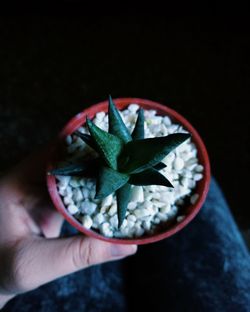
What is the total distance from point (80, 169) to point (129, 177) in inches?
2.5

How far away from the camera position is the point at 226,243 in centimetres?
76

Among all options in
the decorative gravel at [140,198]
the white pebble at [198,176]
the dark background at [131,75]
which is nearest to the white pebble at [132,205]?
the decorative gravel at [140,198]

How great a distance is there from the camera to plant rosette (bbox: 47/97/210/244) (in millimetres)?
528

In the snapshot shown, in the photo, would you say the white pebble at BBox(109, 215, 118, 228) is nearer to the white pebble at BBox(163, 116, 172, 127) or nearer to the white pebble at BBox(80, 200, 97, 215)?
the white pebble at BBox(80, 200, 97, 215)

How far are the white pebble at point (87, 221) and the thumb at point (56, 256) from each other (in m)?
0.06

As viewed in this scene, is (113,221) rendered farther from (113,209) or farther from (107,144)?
(107,144)

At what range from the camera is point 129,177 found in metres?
0.53

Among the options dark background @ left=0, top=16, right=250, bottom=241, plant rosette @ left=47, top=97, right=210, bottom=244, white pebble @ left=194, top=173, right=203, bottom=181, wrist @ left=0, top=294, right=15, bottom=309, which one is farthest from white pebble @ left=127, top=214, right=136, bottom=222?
dark background @ left=0, top=16, right=250, bottom=241

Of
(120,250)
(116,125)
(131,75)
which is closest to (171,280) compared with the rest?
(120,250)

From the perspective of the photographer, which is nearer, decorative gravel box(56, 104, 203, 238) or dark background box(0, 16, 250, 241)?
decorative gravel box(56, 104, 203, 238)

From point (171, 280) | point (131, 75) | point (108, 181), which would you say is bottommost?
point (171, 280)

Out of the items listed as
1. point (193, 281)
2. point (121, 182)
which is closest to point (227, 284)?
point (193, 281)

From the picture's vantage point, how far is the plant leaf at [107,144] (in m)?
0.48

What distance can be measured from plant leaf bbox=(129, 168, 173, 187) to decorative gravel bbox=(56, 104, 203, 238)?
0.13 ft
